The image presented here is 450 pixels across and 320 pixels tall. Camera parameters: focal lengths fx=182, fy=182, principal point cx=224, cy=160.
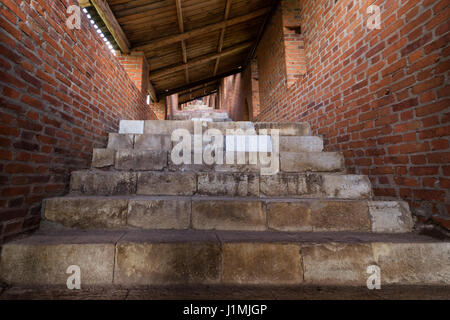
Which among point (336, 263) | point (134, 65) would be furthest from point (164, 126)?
point (134, 65)

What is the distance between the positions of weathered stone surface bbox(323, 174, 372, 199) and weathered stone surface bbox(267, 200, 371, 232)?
0.81ft

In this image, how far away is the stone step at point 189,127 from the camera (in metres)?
2.69

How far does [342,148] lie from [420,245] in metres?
1.26

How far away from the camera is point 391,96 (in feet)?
5.49

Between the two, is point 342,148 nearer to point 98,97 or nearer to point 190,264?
point 190,264

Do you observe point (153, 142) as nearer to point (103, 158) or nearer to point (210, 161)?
point (103, 158)

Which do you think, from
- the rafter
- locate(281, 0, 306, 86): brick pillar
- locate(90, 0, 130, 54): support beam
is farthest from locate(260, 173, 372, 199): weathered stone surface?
the rafter

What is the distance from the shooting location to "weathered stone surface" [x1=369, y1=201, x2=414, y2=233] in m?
1.46

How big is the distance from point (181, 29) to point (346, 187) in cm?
478

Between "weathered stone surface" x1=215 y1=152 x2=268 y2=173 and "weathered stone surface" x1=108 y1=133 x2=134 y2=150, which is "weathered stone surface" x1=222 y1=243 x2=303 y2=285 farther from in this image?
"weathered stone surface" x1=108 y1=133 x2=134 y2=150

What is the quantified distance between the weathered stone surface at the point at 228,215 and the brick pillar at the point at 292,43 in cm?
312

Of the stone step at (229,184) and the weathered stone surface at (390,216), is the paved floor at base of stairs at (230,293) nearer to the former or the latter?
the weathered stone surface at (390,216)

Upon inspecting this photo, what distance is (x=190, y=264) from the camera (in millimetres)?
1128

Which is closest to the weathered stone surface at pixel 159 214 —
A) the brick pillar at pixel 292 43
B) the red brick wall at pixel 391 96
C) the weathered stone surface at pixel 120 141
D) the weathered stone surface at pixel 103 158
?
the weathered stone surface at pixel 103 158
